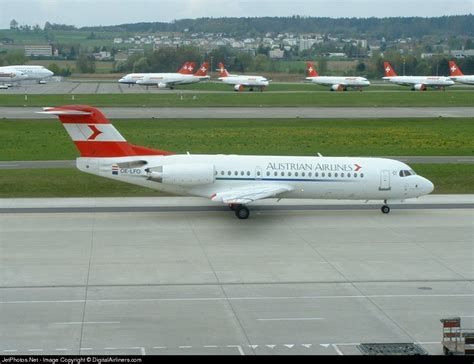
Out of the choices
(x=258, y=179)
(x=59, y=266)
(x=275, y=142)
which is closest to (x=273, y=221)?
(x=258, y=179)

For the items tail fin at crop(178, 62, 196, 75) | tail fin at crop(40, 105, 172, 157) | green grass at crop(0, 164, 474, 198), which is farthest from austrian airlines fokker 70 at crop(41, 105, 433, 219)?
tail fin at crop(178, 62, 196, 75)

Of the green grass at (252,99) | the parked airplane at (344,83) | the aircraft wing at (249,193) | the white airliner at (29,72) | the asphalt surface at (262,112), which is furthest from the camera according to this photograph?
the white airliner at (29,72)

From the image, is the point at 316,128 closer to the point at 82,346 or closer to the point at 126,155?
the point at 126,155

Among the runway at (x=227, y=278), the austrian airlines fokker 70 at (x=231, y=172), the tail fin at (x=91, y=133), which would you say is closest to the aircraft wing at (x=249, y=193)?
the austrian airlines fokker 70 at (x=231, y=172)

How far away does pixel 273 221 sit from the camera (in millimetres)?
42344

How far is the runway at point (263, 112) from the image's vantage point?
92.2 metres

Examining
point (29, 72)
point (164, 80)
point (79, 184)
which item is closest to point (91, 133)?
point (79, 184)

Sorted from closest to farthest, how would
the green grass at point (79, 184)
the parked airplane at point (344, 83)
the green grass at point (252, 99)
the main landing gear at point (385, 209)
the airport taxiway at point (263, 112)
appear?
the main landing gear at point (385, 209)
the green grass at point (79, 184)
the airport taxiway at point (263, 112)
the green grass at point (252, 99)
the parked airplane at point (344, 83)

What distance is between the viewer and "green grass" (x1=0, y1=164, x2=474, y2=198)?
161ft

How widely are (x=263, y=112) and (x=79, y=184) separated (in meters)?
49.8

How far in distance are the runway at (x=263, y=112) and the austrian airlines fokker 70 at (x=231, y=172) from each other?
4582 cm

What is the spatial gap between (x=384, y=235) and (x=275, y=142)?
31.3m

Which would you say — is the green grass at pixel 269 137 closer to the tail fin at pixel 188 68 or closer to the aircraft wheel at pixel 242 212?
the aircraft wheel at pixel 242 212

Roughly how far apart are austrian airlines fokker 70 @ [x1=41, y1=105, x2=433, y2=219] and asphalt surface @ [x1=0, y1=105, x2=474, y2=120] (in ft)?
154
